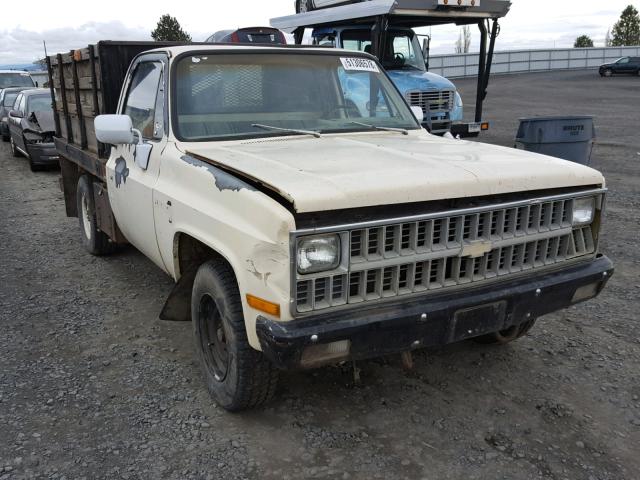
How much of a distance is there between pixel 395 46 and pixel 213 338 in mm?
10239

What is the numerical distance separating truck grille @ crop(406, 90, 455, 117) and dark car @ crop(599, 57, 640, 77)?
30.9 metres

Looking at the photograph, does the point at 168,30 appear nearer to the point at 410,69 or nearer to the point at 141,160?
the point at 410,69

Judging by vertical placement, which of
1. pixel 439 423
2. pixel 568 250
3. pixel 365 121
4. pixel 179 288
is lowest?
pixel 439 423

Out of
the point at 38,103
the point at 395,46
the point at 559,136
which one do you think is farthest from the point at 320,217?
the point at 38,103

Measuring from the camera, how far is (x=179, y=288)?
375 cm

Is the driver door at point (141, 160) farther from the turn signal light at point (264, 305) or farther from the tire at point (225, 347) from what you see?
the turn signal light at point (264, 305)

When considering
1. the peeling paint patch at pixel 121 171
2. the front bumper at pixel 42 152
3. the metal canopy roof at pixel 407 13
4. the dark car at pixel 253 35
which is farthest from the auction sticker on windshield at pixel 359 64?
the front bumper at pixel 42 152

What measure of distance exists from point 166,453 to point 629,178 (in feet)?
30.7

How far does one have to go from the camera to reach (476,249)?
Answer: 304cm

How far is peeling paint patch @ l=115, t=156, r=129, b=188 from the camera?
4480mm

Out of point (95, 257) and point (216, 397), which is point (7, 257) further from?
point (216, 397)

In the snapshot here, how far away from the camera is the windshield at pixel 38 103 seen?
42.6 ft

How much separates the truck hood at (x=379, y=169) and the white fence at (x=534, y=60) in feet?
125

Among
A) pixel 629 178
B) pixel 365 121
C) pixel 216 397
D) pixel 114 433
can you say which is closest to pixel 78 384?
pixel 114 433
